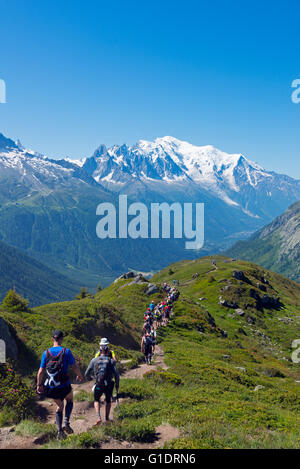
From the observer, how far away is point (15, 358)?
58.4 feet

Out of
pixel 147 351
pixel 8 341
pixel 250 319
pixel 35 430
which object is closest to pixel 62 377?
pixel 35 430

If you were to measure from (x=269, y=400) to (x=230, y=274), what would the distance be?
284 ft

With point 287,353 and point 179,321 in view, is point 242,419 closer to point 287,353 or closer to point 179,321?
point 179,321

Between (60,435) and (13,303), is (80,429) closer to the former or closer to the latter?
(60,435)

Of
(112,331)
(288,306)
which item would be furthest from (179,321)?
(288,306)

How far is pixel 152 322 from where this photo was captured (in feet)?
107

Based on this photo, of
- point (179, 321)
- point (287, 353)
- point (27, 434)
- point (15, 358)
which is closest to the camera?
point (27, 434)

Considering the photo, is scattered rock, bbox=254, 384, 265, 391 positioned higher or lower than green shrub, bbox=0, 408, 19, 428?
lower

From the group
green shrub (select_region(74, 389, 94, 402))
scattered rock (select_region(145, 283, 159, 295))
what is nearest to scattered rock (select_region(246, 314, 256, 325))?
scattered rock (select_region(145, 283, 159, 295))

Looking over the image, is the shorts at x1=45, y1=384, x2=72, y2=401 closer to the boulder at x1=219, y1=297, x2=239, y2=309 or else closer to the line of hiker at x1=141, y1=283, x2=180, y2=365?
the line of hiker at x1=141, y1=283, x2=180, y2=365

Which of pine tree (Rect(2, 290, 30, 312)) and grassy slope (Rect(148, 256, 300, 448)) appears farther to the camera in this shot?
pine tree (Rect(2, 290, 30, 312))

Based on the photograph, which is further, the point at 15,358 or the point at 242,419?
the point at 15,358

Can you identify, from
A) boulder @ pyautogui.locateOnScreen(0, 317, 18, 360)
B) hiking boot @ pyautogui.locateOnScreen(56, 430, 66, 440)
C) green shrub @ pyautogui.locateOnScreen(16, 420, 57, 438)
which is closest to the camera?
hiking boot @ pyautogui.locateOnScreen(56, 430, 66, 440)

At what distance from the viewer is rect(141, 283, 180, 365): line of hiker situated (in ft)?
82.6
